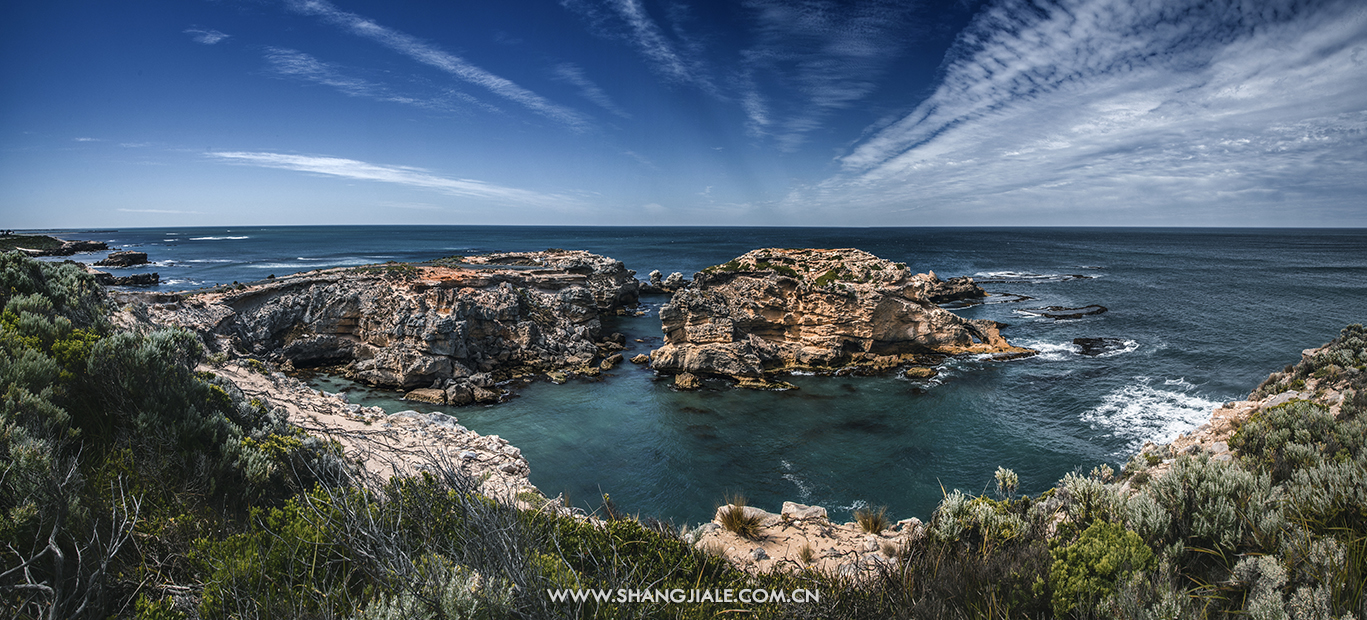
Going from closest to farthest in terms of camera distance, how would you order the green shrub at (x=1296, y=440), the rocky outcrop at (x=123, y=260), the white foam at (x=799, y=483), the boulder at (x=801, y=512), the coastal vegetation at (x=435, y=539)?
the coastal vegetation at (x=435, y=539) → the green shrub at (x=1296, y=440) → the boulder at (x=801, y=512) → the white foam at (x=799, y=483) → the rocky outcrop at (x=123, y=260)

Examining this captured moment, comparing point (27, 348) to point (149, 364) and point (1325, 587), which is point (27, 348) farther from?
point (1325, 587)

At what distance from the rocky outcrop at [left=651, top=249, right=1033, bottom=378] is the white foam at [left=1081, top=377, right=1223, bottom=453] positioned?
20.5 ft

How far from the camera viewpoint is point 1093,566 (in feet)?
12.8

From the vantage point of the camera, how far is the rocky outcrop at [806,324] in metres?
26.3

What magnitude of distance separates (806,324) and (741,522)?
68.9 feet

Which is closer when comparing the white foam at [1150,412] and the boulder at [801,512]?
the boulder at [801,512]

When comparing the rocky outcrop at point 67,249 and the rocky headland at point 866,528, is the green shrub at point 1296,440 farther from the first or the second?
the rocky outcrop at point 67,249

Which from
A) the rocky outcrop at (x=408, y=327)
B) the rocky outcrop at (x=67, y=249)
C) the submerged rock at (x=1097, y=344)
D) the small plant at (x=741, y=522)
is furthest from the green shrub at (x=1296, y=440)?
the rocky outcrop at (x=67, y=249)

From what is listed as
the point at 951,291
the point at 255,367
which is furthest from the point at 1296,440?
the point at 951,291

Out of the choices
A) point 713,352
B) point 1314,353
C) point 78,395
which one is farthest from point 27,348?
point 1314,353

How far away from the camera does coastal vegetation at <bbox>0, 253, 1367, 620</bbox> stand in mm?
3383

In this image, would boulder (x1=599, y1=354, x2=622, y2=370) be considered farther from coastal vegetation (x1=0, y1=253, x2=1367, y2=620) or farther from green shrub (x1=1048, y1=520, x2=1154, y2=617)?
green shrub (x1=1048, y1=520, x2=1154, y2=617)

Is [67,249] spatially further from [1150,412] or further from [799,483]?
[1150,412]

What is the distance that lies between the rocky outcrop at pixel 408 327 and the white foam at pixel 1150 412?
21909 millimetres
